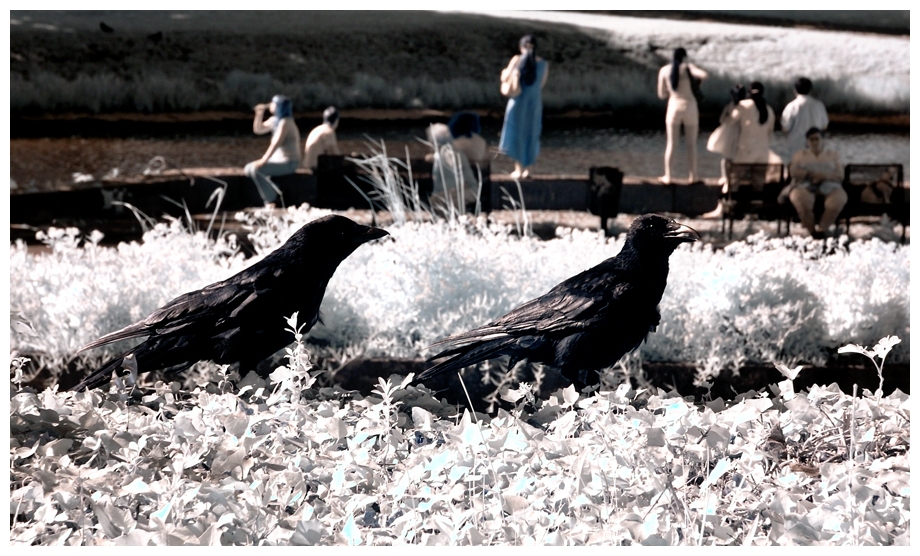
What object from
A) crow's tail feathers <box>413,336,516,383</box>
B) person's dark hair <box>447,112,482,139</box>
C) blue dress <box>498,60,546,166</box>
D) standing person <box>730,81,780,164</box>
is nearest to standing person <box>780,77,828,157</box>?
standing person <box>730,81,780,164</box>

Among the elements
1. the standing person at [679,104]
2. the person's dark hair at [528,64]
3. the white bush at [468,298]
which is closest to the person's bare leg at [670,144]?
the standing person at [679,104]

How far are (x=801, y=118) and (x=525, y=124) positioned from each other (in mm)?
1811

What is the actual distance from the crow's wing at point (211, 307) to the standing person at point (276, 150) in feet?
8.26

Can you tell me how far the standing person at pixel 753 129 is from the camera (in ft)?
20.8

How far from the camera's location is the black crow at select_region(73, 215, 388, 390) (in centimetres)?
359

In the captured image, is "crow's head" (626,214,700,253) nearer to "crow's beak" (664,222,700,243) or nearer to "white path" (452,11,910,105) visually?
"crow's beak" (664,222,700,243)

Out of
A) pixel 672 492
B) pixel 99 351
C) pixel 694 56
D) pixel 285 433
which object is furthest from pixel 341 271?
pixel 694 56

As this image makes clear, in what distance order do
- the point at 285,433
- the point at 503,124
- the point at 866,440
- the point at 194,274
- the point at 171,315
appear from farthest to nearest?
the point at 503,124
the point at 194,274
the point at 171,315
the point at 285,433
the point at 866,440

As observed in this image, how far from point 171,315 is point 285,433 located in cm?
72

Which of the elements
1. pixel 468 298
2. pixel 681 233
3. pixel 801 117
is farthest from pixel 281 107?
pixel 681 233

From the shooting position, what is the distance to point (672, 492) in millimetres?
2635

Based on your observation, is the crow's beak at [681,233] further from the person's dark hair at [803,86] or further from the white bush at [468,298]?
the person's dark hair at [803,86]

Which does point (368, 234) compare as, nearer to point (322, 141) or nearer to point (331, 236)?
point (331, 236)

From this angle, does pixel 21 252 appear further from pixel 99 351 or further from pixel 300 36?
pixel 300 36
